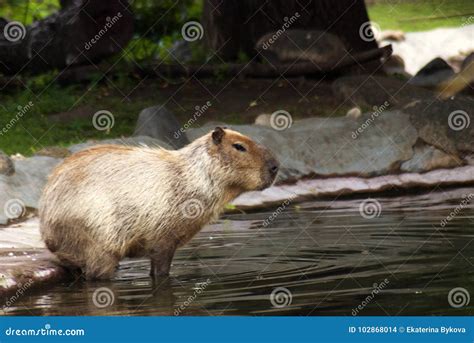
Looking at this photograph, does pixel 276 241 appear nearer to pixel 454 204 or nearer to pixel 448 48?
pixel 454 204

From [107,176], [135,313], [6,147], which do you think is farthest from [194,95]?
[135,313]

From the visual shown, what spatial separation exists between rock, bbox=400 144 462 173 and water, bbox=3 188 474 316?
1.92m

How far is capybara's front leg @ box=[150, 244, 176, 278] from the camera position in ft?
33.2

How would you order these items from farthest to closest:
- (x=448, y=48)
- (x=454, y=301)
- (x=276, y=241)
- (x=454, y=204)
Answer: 1. (x=448, y=48)
2. (x=454, y=204)
3. (x=276, y=241)
4. (x=454, y=301)

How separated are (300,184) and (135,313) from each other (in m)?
6.98

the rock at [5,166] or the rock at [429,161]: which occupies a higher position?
the rock at [429,161]

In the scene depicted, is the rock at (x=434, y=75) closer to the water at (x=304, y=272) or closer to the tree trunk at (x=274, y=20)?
the tree trunk at (x=274, y=20)

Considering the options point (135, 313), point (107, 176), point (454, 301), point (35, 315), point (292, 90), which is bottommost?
point (35, 315)

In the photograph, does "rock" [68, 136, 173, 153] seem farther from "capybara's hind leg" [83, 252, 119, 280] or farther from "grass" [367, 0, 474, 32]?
"grass" [367, 0, 474, 32]

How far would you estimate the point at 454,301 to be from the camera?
852cm

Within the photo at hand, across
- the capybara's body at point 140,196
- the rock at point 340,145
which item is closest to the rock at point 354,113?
the rock at point 340,145

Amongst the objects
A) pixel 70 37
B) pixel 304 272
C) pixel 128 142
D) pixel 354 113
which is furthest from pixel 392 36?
pixel 304 272

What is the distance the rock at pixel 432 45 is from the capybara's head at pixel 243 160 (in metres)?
17.4

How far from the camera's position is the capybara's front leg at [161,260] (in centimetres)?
1013
